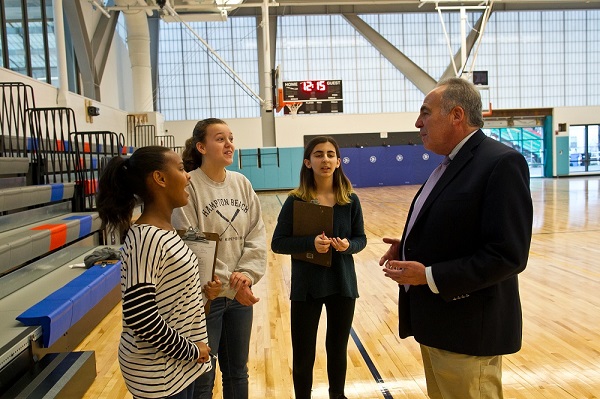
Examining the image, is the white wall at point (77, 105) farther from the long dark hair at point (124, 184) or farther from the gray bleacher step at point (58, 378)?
the long dark hair at point (124, 184)

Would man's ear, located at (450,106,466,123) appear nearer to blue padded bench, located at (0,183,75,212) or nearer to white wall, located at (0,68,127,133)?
blue padded bench, located at (0,183,75,212)

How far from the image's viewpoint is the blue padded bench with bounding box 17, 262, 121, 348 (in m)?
2.84

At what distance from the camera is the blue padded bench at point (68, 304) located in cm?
284

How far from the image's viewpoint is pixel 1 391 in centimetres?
242

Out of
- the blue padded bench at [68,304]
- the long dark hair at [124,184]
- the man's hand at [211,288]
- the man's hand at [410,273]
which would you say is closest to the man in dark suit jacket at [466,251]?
the man's hand at [410,273]

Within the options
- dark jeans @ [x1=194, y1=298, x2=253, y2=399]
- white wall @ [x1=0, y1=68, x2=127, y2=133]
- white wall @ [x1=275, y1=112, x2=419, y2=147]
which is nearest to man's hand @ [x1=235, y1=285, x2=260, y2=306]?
dark jeans @ [x1=194, y1=298, x2=253, y2=399]

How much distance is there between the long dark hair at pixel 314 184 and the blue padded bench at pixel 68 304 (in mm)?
1578

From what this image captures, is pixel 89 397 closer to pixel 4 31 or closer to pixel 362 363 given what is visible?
pixel 362 363

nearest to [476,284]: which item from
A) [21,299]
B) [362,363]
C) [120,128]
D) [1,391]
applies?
[362,363]

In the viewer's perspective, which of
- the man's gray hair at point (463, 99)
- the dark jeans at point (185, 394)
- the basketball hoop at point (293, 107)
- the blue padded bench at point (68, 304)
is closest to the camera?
the dark jeans at point (185, 394)

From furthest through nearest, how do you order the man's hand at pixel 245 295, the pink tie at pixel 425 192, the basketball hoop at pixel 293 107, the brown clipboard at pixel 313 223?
the basketball hoop at pixel 293 107 → the brown clipboard at pixel 313 223 → the man's hand at pixel 245 295 → the pink tie at pixel 425 192

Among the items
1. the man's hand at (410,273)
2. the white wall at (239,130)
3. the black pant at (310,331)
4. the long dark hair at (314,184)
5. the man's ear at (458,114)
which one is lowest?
the black pant at (310,331)

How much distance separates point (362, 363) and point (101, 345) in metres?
2.05

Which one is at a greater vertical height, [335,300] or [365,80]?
[365,80]
